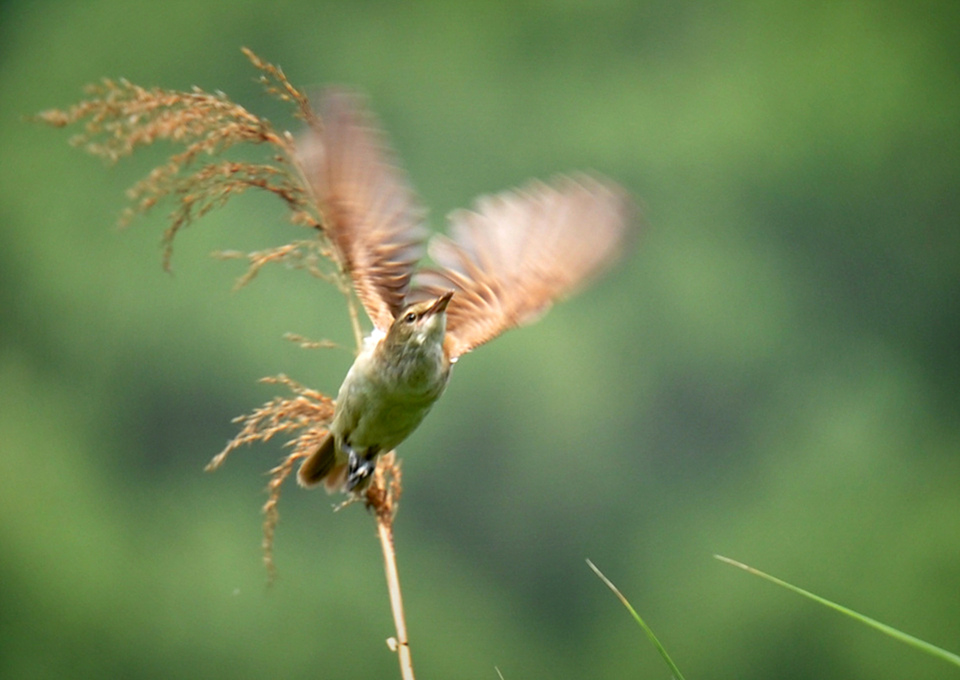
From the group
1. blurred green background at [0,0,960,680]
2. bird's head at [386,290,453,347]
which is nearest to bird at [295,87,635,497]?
bird's head at [386,290,453,347]

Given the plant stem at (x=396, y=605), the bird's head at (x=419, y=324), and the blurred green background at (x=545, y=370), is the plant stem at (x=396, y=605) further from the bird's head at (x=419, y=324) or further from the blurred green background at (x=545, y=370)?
the blurred green background at (x=545, y=370)

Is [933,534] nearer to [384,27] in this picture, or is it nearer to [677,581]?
[677,581]

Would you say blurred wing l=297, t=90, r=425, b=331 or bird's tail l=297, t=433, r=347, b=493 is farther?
bird's tail l=297, t=433, r=347, b=493

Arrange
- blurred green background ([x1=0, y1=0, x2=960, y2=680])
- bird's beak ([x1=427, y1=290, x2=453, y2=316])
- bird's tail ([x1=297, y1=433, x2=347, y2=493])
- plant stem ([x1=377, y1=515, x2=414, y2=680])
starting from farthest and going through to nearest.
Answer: blurred green background ([x1=0, y1=0, x2=960, y2=680]), bird's tail ([x1=297, y1=433, x2=347, y2=493]), bird's beak ([x1=427, y1=290, x2=453, y2=316]), plant stem ([x1=377, y1=515, x2=414, y2=680])

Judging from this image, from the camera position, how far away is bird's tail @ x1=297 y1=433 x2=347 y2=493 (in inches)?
43.3

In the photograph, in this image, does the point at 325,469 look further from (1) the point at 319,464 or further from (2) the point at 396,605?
(2) the point at 396,605

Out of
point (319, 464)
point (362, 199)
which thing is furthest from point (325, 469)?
point (362, 199)

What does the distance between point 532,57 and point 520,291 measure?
144cm

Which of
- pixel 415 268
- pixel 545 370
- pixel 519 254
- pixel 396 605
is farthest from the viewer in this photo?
pixel 545 370

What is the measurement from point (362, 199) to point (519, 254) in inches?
10.1

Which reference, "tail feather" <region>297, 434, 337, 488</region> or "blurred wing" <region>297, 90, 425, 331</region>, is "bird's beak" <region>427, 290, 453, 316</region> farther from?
"tail feather" <region>297, 434, 337, 488</region>

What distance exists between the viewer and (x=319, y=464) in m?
1.13

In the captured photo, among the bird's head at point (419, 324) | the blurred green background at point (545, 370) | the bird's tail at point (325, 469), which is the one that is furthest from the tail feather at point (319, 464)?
the blurred green background at point (545, 370)

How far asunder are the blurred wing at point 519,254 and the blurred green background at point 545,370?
3.42 feet
